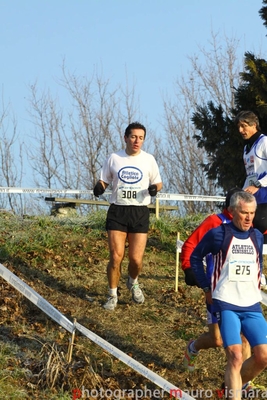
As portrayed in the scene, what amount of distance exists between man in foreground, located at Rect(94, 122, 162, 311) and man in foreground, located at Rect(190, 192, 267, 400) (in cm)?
252

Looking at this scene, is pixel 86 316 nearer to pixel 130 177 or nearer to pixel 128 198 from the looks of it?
pixel 128 198

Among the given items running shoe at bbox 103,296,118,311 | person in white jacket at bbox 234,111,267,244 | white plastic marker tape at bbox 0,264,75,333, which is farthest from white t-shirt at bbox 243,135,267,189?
white plastic marker tape at bbox 0,264,75,333

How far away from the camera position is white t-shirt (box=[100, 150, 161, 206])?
862 cm

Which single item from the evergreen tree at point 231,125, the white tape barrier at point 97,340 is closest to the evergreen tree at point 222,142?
the evergreen tree at point 231,125

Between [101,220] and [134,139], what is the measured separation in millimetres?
3896

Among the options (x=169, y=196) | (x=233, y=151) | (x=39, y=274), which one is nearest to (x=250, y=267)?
(x=39, y=274)

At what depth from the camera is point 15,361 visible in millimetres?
7137

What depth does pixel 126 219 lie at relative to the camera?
28.2 feet

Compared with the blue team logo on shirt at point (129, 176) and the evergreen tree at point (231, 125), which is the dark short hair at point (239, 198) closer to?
the blue team logo on shirt at point (129, 176)

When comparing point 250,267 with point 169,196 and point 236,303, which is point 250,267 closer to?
point 236,303

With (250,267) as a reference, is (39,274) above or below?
below

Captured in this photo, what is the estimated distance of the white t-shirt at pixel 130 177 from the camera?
862cm

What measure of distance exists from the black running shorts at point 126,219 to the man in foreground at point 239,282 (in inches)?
Answer: 98.6

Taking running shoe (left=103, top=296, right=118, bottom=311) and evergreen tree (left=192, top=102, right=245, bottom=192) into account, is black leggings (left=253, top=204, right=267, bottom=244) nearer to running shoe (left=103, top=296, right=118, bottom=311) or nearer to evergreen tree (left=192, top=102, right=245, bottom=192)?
running shoe (left=103, top=296, right=118, bottom=311)
